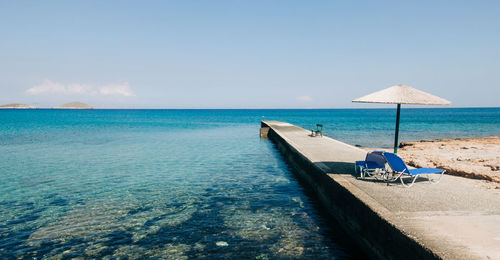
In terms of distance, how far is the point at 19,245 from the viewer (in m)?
5.46

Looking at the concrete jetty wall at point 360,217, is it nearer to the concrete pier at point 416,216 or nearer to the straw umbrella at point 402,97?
the concrete pier at point 416,216

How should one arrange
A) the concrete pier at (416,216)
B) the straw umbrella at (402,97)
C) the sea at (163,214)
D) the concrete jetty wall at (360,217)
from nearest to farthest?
the concrete pier at (416,216), the concrete jetty wall at (360,217), the sea at (163,214), the straw umbrella at (402,97)

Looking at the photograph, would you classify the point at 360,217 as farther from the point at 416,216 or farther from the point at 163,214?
the point at 163,214

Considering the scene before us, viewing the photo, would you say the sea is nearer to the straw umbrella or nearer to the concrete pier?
the concrete pier

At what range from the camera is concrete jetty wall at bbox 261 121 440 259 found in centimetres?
384

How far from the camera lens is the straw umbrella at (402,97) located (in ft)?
24.0

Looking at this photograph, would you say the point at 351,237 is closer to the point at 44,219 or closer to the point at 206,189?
the point at 206,189

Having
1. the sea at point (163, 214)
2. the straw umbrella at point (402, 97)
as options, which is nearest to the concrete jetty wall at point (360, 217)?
Answer: the sea at point (163, 214)

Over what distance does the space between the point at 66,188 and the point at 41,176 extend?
2.58 meters

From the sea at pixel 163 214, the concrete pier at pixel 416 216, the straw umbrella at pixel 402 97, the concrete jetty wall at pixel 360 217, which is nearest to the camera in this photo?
the concrete pier at pixel 416 216

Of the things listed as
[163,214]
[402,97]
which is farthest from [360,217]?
[163,214]

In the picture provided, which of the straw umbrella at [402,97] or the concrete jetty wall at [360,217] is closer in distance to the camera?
the concrete jetty wall at [360,217]

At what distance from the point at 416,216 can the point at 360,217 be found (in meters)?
0.93

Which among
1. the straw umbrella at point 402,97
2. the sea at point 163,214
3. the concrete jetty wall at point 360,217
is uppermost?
the straw umbrella at point 402,97
